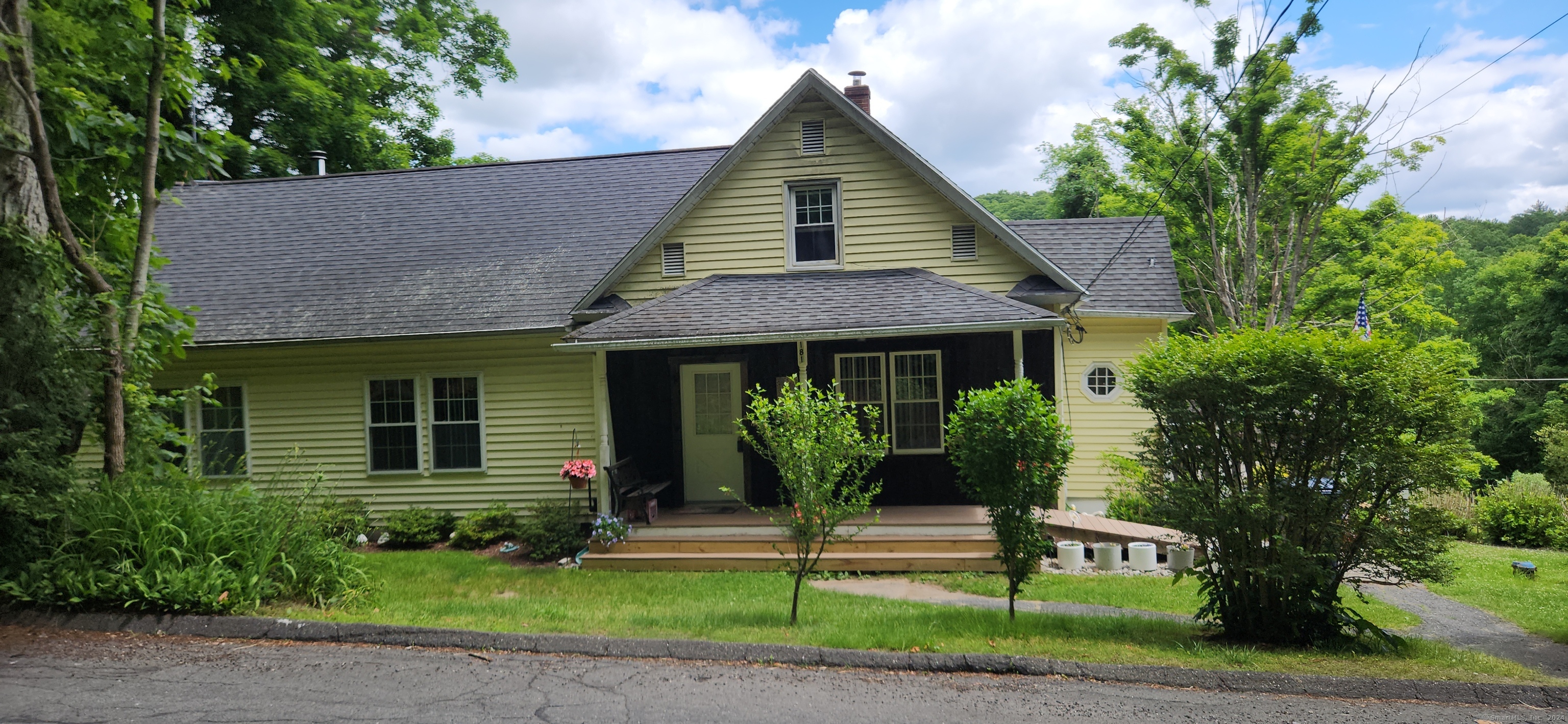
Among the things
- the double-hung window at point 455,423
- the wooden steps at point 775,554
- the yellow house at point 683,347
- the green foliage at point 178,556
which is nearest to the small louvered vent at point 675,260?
the yellow house at point 683,347

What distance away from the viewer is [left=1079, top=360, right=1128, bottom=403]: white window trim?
12.9m

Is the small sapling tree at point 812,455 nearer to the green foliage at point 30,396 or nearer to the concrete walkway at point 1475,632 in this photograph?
the concrete walkway at point 1475,632

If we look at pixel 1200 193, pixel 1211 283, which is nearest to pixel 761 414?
pixel 1200 193

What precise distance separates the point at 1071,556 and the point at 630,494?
5349 mm

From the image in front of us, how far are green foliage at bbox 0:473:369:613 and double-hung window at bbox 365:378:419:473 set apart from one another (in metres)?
5.30

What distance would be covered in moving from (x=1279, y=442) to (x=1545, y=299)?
32.6 m

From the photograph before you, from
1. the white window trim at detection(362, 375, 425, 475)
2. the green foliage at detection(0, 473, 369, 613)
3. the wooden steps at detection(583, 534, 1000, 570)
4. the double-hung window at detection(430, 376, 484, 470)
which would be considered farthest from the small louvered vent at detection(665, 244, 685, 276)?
the green foliage at detection(0, 473, 369, 613)

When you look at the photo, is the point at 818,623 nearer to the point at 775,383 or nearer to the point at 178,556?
the point at 178,556

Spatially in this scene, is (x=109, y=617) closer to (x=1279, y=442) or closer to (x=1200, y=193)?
(x=1279, y=442)

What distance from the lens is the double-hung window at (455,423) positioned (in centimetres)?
1224

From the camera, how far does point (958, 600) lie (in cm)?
830

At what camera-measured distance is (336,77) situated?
66.9 feet

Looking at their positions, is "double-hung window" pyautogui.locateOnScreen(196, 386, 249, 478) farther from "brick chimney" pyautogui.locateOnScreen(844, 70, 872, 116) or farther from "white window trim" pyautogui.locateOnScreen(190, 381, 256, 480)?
"brick chimney" pyautogui.locateOnScreen(844, 70, 872, 116)

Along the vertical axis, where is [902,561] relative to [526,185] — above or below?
below
